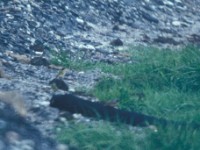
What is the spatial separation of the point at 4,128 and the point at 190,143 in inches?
52.6

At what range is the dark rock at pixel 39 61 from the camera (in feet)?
26.4

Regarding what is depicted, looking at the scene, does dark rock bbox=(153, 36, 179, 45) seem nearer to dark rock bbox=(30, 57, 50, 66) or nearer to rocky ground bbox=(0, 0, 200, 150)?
rocky ground bbox=(0, 0, 200, 150)

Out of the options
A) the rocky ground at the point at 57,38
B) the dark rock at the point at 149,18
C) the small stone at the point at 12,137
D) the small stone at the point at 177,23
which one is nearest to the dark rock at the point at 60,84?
the rocky ground at the point at 57,38

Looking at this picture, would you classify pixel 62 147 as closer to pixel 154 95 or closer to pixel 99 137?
pixel 99 137

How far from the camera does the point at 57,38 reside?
30.5 ft

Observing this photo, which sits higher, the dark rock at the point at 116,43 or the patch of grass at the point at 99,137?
the patch of grass at the point at 99,137

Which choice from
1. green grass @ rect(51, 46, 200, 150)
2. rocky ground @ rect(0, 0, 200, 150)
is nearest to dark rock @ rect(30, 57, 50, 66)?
rocky ground @ rect(0, 0, 200, 150)

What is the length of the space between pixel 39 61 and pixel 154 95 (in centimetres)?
184

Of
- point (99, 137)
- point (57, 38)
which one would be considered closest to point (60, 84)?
point (99, 137)

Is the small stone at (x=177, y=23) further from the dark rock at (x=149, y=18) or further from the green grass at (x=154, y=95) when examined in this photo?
the green grass at (x=154, y=95)

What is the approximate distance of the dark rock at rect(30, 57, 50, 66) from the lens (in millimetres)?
8041

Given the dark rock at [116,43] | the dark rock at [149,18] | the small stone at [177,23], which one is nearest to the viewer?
the dark rock at [116,43]

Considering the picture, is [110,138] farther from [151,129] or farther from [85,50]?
[85,50]

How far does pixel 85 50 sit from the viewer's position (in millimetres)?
9219
